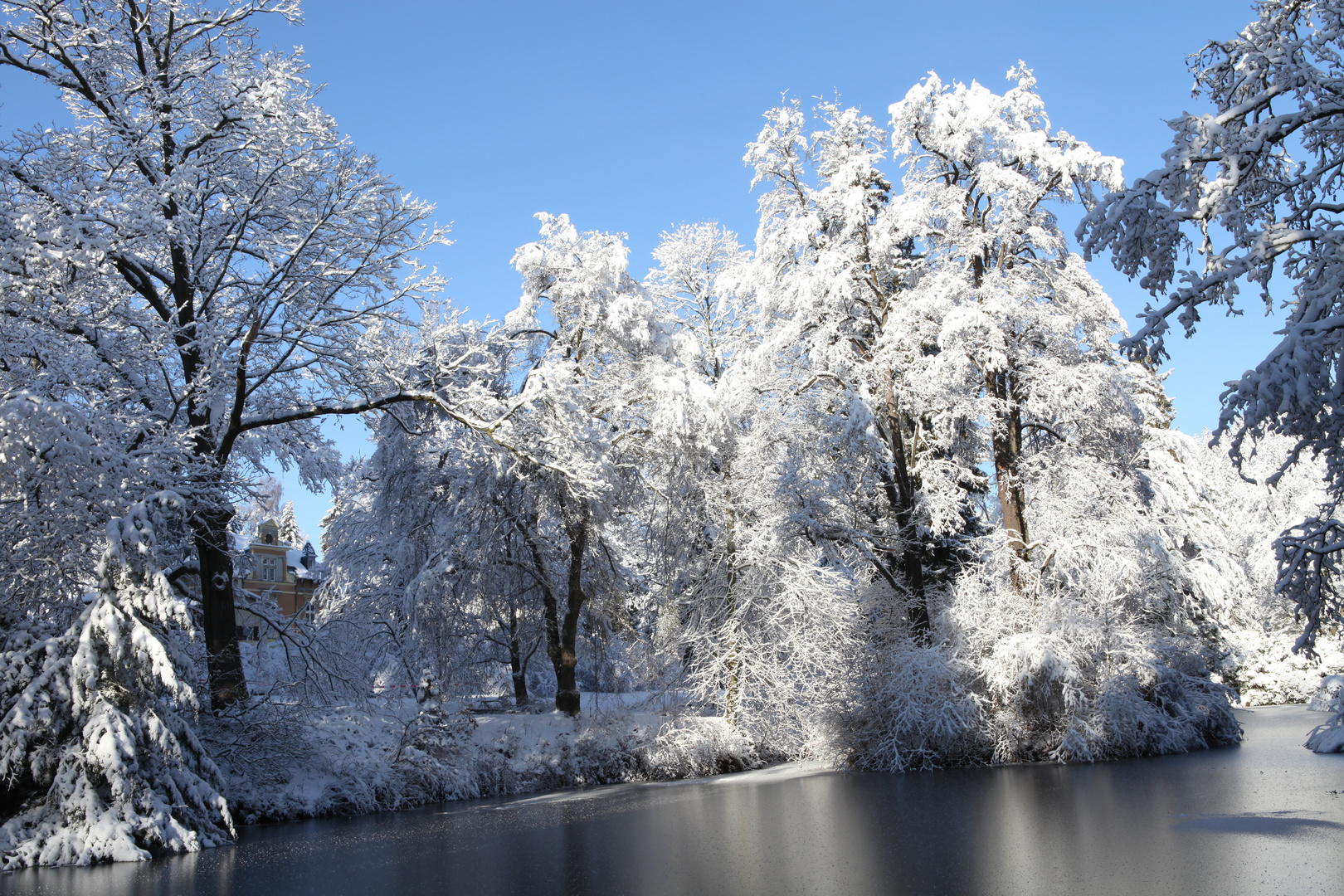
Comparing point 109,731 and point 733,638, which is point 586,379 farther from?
point 109,731

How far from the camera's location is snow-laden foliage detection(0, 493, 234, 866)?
9078 millimetres

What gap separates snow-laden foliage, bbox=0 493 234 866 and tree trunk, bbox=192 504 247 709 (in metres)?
2.26

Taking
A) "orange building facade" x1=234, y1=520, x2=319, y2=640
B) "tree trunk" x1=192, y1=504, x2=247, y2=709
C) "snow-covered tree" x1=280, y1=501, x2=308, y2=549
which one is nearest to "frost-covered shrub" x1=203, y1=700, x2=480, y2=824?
"tree trunk" x1=192, y1=504, x2=247, y2=709

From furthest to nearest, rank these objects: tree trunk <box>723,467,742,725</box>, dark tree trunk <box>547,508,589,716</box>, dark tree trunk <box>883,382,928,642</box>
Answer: dark tree trunk <box>547,508,589,716</box> → dark tree trunk <box>883,382,928,642</box> → tree trunk <box>723,467,742,725</box>

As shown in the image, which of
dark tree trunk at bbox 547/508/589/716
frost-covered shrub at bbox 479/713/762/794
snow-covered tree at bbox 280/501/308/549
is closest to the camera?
frost-covered shrub at bbox 479/713/762/794

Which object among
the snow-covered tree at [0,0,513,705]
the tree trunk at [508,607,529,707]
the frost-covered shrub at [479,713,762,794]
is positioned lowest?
the frost-covered shrub at [479,713,762,794]

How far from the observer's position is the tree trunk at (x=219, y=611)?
40.2ft

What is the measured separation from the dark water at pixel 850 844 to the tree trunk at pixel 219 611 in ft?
6.49

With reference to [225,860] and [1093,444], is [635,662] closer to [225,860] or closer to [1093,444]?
[1093,444]

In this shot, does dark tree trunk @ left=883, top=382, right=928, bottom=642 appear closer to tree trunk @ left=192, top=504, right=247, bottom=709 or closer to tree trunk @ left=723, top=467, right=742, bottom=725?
tree trunk @ left=723, top=467, right=742, bottom=725

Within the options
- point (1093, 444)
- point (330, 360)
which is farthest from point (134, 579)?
point (1093, 444)

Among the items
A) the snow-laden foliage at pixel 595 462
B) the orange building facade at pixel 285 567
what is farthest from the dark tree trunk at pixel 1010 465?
the orange building facade at pixel 285 567

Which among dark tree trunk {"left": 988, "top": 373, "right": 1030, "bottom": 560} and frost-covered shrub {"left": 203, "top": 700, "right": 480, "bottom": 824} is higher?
dark tree trunk {"left": 988, "top": 373, "right": 1030, "bottom": 560}

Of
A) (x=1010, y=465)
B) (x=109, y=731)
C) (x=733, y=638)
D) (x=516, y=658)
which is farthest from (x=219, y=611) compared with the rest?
(x=1010, y=465)
